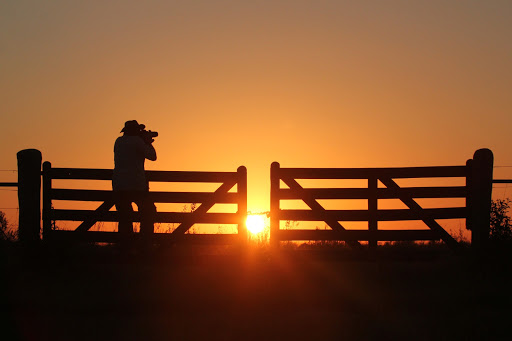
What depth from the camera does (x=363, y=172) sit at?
12.3 m

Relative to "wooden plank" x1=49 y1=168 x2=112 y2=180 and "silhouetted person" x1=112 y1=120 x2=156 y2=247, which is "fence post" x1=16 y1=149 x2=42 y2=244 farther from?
"silhouetted person" x1=112 y1=120 x2=156 y2=247

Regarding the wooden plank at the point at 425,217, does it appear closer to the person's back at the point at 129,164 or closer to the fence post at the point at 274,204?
the fence post at the point at 274,204

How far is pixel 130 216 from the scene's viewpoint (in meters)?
12.2

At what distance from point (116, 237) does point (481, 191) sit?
6793mm

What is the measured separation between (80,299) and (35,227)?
451 cm

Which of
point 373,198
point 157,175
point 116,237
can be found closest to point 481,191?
point 373,198

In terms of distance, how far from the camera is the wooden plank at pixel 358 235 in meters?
12.4

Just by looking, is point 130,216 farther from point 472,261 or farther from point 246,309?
point 472,261

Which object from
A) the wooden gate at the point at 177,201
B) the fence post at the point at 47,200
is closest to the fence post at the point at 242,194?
the wooden gate at the point at 177,201

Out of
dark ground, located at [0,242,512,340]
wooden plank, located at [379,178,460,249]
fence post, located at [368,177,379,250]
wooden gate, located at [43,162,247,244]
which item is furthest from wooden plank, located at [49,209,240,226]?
wooden plank, located at [379,178,460,249]

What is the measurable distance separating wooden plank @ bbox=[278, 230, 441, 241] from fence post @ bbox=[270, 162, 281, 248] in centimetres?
11

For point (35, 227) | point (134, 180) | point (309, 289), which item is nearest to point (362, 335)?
point (309, 289)

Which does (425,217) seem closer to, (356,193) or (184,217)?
(356,193)

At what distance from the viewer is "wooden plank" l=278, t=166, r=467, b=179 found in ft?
40.3
